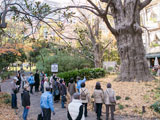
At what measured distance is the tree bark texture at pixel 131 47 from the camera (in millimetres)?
12070

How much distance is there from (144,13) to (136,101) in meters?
27.1

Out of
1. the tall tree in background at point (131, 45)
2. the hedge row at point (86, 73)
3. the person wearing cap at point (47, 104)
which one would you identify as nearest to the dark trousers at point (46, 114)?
the person wearing cap at point (47, 104)

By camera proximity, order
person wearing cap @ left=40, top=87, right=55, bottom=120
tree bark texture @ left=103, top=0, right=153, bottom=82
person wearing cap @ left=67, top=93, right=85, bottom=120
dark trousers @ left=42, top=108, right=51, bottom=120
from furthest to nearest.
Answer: tree bark texture @ left=103, top=0, right=153, bottom=82 → dark trousers @ left=42, top=108, right=51, bottom=120 → person wearing cap @ left=40, top=87, right=55, bottom=120 → person wearing cap @ left=67, top=93, right=85, bottom=120

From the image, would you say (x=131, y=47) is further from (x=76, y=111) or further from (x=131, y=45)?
(x=76, y=111)

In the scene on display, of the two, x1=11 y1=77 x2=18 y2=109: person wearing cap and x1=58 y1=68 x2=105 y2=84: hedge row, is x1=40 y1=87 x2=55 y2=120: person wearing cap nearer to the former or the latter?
x1=11 y1=77 x2=18 y2=109: person wearing cap

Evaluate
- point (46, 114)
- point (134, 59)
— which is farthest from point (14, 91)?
point (134, 59)

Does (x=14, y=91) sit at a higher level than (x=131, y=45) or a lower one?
lower

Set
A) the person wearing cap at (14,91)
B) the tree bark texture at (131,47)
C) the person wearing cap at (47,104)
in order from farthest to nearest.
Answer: the tree bark texture at (131,47) → the person wearing cap at (14,91) → the person wearing cap at (47,104)

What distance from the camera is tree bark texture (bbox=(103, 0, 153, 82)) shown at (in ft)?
39.6

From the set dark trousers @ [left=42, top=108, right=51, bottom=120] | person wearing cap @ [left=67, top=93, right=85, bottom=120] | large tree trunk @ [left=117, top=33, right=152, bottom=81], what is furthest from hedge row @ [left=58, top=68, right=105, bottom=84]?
person wearing cap @ [left=67, top=93, right=85, bottom=120]

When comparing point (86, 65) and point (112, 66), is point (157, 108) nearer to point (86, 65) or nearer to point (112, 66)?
point (86, 65)

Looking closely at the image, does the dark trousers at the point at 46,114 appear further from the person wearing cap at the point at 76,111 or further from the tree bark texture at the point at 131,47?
the tree bark texture at the point at 131,47

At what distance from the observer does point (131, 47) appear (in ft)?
40.1

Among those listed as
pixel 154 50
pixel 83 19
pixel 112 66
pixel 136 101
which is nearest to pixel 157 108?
pixel 136 101
